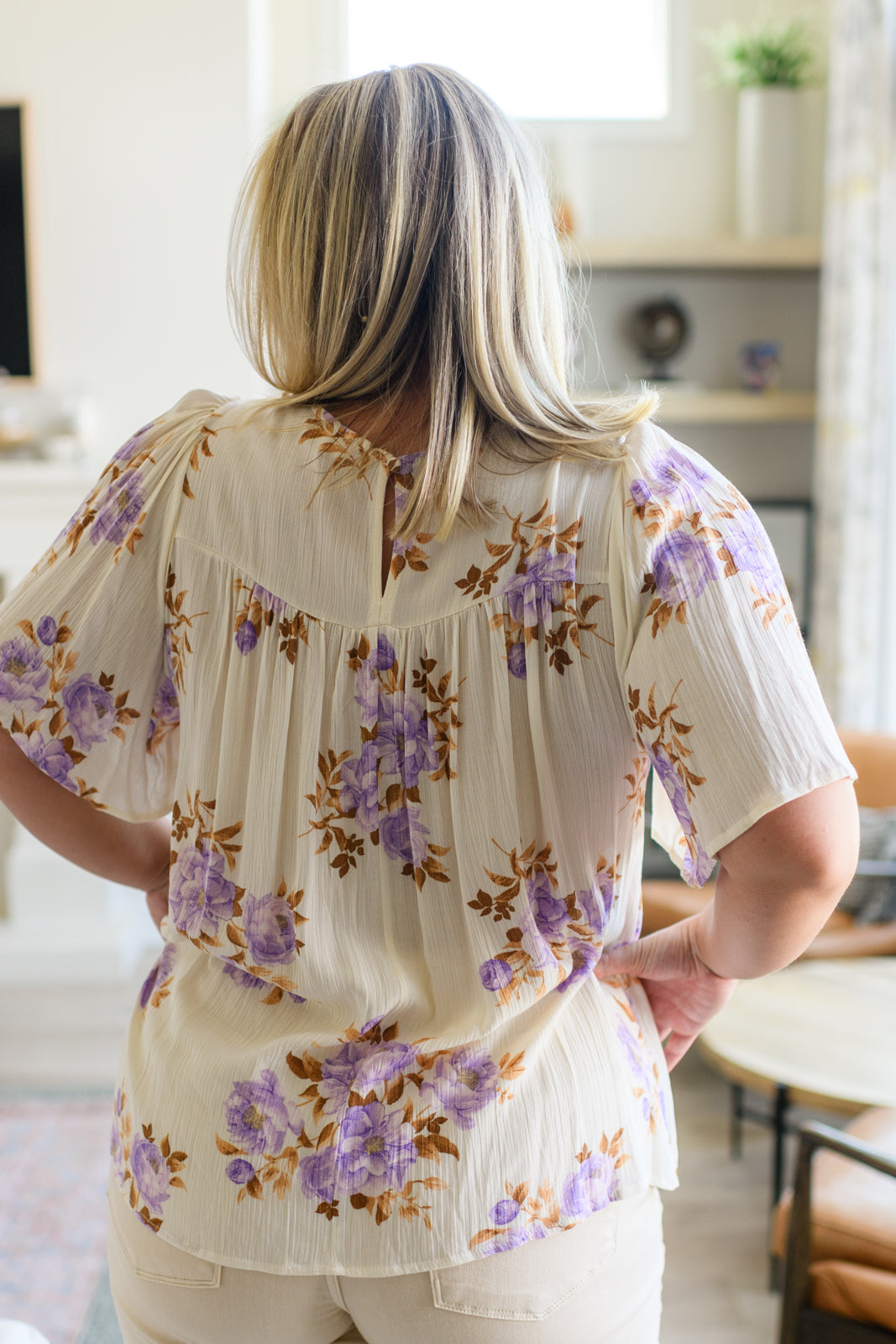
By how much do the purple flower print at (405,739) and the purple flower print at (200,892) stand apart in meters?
Result: 0.14

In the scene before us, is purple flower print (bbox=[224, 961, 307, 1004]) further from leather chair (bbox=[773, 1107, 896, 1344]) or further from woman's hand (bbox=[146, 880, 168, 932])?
leather chair (bbox=[773, 1107, 896, 1344])

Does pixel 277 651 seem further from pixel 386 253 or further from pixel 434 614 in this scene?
pixel 386 253

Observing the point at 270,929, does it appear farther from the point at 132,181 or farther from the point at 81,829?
the point at 132,181

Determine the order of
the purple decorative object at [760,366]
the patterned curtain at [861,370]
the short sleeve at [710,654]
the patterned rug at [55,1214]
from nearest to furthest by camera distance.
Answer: the short sleeve at [710,654], the patterned rug at [55,1214], the patterned curtain at [861,370], the purple decorative object at [760,366]

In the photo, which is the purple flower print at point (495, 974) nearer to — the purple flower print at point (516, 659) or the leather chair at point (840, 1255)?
the purple flower print at point (516, 659)

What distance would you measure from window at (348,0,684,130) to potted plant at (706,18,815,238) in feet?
0.82

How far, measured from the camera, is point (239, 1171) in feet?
2.41

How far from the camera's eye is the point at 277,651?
2.48 ft

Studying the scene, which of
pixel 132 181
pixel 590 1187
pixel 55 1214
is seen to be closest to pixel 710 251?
pixel 132 181

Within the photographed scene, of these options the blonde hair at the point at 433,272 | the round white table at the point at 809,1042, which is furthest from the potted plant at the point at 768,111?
the blonde hair at the point at 433,272

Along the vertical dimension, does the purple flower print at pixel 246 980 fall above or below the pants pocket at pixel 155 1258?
above

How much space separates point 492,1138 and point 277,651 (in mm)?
331

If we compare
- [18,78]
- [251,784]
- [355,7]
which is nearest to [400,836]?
[251,784]

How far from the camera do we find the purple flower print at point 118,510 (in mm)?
797
